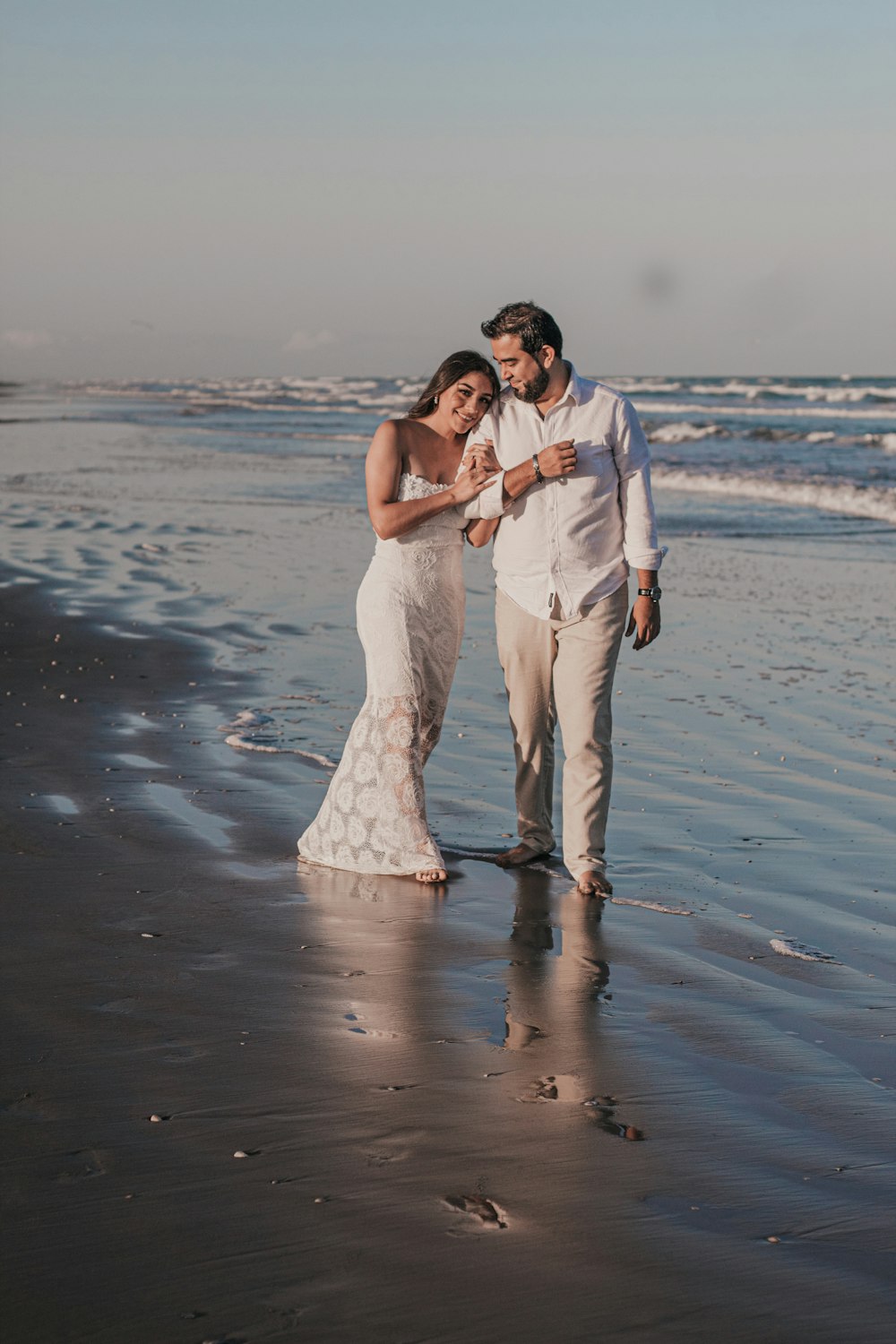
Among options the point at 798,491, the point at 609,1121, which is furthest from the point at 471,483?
the point at 798,491

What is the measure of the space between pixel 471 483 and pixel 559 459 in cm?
32

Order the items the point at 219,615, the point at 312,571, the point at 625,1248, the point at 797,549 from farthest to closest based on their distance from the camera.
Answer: the point at 797,549 → the point at 312,571 → the point at 219,615 → the point at 625,1248

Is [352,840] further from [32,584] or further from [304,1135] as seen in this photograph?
[32,584]

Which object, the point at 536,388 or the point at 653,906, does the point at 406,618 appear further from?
the point at 653,906

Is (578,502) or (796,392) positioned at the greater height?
(796,392)

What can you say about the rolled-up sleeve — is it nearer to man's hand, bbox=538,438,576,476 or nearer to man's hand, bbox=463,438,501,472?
man's hand, bbox=538,438,576,476

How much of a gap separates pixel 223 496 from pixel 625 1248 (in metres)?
17.5

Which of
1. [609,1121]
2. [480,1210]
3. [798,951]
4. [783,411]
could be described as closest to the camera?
[480,1210]

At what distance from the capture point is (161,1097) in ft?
9.41

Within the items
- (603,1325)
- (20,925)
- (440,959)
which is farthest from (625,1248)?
(20,925)

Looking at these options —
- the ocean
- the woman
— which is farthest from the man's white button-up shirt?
the ocean

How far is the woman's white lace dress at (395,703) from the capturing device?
4.80 meters

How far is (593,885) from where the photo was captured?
4.60 m

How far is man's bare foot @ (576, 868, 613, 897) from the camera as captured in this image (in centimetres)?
460
